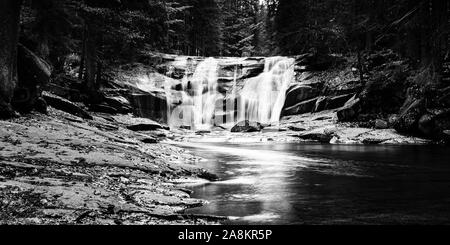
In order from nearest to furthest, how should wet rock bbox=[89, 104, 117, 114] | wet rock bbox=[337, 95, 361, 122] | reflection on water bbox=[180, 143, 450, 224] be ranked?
1. reflection on water bbox=[180, 143, 450, 224]
2. wet rock bbox=[89, 104, 117, 114]
3. wet rock bbox=[337, 95, 361, 122]

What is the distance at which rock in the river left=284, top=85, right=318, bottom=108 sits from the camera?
3169cm

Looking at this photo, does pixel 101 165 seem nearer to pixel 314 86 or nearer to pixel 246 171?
pixel 246 171

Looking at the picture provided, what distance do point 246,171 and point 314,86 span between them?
2297 centimetres

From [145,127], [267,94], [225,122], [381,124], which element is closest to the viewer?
[381,124]

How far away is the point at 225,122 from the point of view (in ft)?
109

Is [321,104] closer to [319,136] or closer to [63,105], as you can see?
[319,136]

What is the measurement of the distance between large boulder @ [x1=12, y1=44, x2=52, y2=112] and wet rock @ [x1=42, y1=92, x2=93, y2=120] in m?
3.27

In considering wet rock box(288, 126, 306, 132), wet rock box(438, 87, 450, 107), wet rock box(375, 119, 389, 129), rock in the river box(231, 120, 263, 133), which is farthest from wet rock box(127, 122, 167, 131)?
wet rock box(438, 87, 450, 107)

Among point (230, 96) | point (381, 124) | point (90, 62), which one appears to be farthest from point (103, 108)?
point (381, 124)

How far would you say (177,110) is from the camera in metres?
33.3

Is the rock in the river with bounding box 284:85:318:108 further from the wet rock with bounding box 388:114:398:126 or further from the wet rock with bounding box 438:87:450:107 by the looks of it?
the wet rock with bounding box 438:87:450:107

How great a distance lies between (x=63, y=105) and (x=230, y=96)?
19470 millimetres

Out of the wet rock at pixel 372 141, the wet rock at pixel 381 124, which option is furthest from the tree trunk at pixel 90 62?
the wet rock at pixel 381 124
